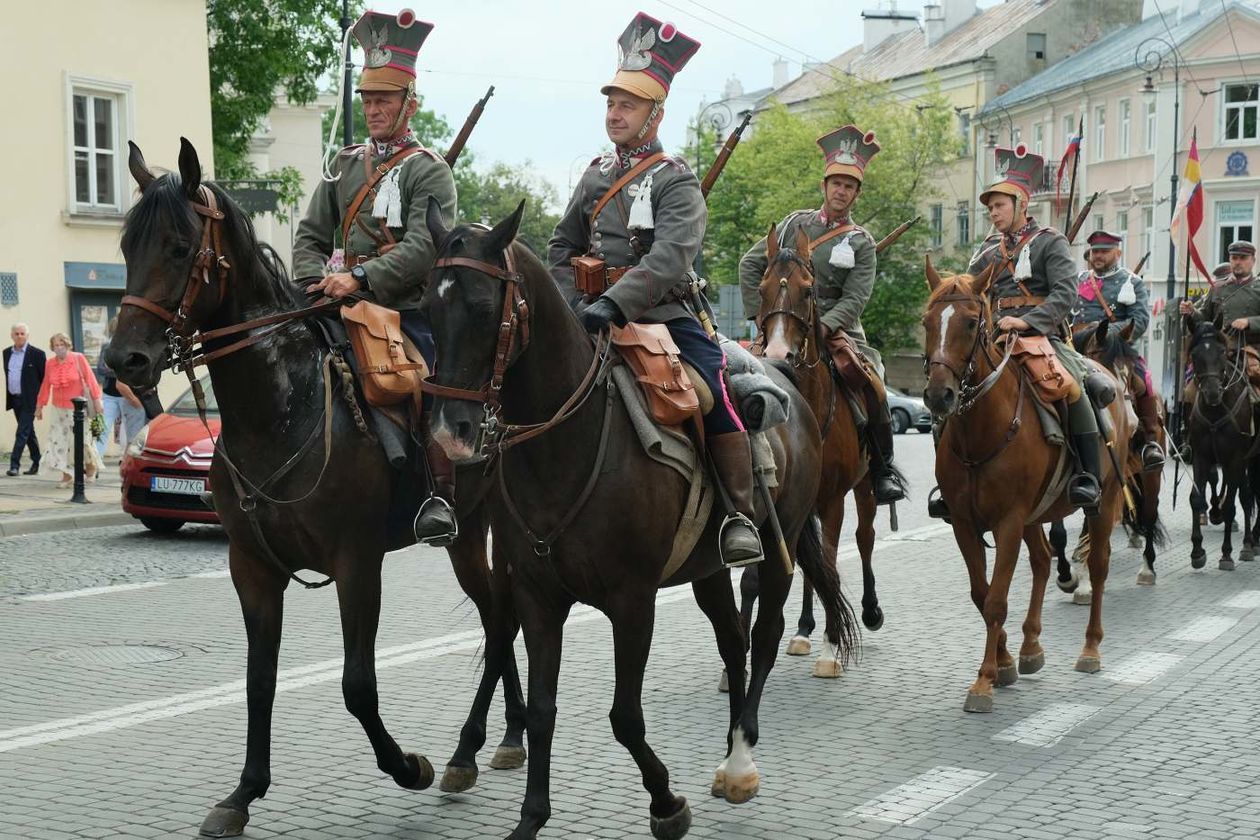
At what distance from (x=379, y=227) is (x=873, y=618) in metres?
4.84

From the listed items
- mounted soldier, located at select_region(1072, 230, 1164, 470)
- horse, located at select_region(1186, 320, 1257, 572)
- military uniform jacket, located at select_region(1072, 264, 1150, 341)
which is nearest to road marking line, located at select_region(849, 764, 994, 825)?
mounted soldier, located at select_region(1072, 230, 1164, 470)

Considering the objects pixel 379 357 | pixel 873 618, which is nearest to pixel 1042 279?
pixel 873 618

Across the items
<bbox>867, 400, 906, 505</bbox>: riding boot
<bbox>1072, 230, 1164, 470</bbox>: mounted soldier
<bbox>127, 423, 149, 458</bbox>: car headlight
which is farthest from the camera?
<bbox>127, 423, 149, 458</bbox>: car headlight

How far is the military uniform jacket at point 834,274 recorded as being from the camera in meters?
9.99

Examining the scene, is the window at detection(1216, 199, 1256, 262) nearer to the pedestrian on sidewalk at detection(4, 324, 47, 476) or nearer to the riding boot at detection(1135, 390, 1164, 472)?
the riding boot at detection(1135, 390, 1164, 472)

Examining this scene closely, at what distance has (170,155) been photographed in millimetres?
27203

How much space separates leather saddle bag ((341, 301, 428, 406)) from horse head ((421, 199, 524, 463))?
132 cm

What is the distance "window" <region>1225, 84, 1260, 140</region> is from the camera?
168 feet

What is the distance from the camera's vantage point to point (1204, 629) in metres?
10.8

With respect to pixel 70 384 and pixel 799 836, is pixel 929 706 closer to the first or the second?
pixel 799 836

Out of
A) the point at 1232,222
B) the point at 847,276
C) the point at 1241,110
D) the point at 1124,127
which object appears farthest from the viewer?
the point at 1124,127

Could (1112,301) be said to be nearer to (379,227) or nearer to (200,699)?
(379,227)

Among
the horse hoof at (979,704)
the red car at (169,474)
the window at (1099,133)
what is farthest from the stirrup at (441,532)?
the window at (1099,133)

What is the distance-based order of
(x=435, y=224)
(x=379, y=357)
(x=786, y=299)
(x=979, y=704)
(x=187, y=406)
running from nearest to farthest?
(x=435, y=224), (x=379, y=357), (x=979, y=704), (x=786, y=299), (x=187, y=406)
